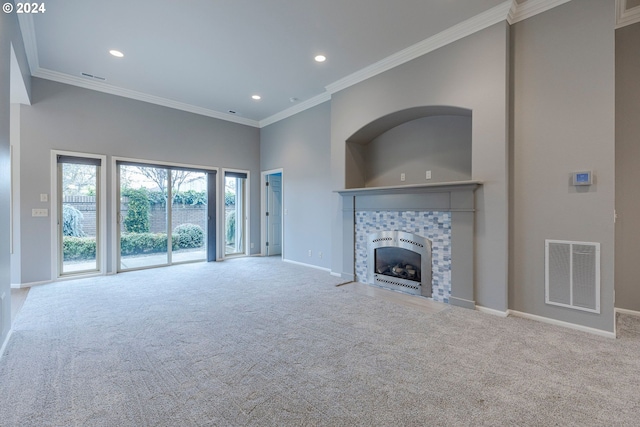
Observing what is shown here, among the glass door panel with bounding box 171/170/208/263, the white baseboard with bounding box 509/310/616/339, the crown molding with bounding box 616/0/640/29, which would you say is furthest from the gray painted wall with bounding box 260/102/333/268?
the crown molding with bounding box 616/0/640/29

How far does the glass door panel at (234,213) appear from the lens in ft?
22.4

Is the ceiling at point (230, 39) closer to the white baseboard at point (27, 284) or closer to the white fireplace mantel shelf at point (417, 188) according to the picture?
the white fireplace mantel shelf at point (417, 188)

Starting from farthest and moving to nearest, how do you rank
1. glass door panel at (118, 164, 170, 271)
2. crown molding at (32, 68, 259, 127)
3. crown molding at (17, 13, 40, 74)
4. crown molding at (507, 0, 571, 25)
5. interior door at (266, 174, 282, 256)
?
Result: 1. interior door at (266, 174, 282, 256)
2. glass door panel at (118, 164, 170, 271)
3. crown molding at (32, 68, 259, 127)
4. crown molding at (17, 13, 40, 74)
5. crown molding at (507, 0, 571, 25)

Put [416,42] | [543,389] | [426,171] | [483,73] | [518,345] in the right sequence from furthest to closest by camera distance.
Answer: [426,171] < [416,42] < [483,73] < [518,345] < [543,389]

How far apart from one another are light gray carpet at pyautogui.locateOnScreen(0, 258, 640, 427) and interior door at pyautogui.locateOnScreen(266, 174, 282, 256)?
384 centimetres

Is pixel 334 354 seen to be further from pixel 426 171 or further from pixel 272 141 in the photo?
pixel 272 141

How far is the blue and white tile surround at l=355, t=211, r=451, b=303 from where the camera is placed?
11.9ft

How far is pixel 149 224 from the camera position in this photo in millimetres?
5727

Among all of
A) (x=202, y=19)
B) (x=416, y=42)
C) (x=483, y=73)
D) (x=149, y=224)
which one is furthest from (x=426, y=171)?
(x=149, y=224)

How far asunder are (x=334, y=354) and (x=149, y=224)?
4.92 metres

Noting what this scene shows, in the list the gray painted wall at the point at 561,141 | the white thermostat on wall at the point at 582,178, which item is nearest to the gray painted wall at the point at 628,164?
the gray painted wall at the point at 561,141

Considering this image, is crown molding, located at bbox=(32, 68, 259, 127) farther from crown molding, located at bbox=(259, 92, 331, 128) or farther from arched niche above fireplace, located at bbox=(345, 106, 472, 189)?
arched niche above fireplace, located at bbox=(345, 106, 472, 189)

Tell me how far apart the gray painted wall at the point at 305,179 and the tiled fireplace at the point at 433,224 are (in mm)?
1013

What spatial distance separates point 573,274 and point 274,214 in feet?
19.3
